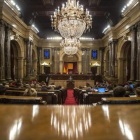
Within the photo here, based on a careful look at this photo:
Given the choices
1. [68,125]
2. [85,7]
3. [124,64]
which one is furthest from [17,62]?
[68,125]

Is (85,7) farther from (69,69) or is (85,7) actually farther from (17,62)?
(69,69)

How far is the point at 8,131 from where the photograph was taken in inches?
46.9

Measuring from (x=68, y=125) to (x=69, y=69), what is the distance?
86.6 feet

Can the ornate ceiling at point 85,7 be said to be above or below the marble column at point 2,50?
above

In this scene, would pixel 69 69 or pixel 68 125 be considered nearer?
pixel 68 125

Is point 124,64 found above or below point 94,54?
below

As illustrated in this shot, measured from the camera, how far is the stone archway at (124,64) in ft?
54.1

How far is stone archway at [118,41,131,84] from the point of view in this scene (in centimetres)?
1648

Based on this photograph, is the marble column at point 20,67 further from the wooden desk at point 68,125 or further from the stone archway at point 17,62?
the wooden desk at point 68,125

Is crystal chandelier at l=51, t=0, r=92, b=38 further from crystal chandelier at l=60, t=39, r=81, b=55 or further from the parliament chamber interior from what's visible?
crystal chandelier at l=60, t=39, r=81, b=55

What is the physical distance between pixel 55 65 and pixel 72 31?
15163mm

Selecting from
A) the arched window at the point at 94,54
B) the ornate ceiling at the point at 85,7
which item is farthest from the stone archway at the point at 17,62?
the arched window at the point at 94,54

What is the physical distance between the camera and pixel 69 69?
91.0 ft

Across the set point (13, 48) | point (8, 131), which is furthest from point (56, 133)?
point (13, 48)
